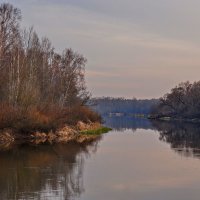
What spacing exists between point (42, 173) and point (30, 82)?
2564 centimetres

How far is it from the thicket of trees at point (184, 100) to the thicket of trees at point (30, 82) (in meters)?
59.5

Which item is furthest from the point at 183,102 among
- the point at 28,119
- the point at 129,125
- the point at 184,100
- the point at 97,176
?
the point at 97,176

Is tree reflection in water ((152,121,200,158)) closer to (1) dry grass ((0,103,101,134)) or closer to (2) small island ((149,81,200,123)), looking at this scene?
(1) dry grass ((0,103,101,134))

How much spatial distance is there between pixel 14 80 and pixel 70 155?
17.8 m

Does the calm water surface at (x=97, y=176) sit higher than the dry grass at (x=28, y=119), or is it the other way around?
the dry grass at (x=28, y=119)

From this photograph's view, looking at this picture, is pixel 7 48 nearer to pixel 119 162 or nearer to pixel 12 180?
pixel 119 162

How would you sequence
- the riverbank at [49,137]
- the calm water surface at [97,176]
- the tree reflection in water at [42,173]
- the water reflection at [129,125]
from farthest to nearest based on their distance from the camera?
the water reflection at [129,125] → the riverbank at [49,137] → the calm water surface at [97,176] → the tree reflection in water at [42,173]

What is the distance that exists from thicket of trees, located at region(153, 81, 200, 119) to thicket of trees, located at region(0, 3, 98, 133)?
59539mm

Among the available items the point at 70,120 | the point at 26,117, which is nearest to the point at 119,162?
the point at 26,117

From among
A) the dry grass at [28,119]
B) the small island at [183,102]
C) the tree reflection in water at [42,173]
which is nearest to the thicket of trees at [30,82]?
the dry grass at [28,119]

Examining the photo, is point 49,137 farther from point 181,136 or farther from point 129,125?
point 129,125

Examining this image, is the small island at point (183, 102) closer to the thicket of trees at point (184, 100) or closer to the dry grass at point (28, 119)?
the thicket of trees at point (184, 100)

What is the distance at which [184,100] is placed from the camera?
126125 millimetres

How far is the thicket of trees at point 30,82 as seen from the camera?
3826 cm
